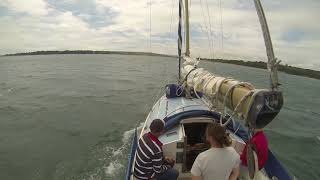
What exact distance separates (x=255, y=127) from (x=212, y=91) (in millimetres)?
1707

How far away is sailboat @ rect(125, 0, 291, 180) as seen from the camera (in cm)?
348

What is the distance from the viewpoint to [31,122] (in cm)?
1709

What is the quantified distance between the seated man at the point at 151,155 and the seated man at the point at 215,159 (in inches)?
49.8

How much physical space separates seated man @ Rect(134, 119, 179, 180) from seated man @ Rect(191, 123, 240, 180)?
1.27 metres

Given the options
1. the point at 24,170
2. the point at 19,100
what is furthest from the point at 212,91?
the point at 19,100

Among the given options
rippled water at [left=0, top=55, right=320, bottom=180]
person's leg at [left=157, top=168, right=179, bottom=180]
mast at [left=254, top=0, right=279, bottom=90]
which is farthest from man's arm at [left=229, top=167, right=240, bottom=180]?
rippled water at [left=0, top=55, right=320, bottom=180]

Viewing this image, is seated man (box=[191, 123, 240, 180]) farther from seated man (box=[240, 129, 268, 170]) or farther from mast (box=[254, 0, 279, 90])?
seated man (box=[240, 129, 268, 170])

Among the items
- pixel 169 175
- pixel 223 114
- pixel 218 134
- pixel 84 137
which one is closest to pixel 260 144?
pixel 223 114

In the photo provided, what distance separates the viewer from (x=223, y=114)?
16.6ft

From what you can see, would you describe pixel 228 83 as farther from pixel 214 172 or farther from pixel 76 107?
pixel 76 107

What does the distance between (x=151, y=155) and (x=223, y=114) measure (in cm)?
152

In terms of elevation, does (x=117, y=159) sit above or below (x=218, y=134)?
below

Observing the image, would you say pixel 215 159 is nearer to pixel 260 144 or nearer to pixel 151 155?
pixel 151 155

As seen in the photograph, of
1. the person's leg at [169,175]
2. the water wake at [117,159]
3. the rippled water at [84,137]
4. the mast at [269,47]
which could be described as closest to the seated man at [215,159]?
the mast at [269,47]
